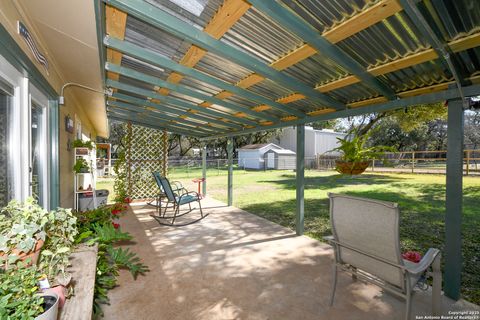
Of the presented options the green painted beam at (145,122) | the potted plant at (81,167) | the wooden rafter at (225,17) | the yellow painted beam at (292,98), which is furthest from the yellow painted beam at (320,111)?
the green painted beam at (145,122)

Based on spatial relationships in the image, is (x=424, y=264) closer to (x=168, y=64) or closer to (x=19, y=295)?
(x=19, y=295)

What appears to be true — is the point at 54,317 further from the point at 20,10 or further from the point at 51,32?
the point at 51,32

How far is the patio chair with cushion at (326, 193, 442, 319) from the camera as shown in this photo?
72.6 inches

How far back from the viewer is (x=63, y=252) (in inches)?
55.9

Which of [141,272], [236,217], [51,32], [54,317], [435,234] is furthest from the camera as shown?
[236,217]

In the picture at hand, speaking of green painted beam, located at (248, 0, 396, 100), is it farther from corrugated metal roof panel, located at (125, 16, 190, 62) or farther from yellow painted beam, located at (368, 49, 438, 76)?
corrugated metal roof panel, located at (125, 16, 190, 62)

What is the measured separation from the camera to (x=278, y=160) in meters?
20.8

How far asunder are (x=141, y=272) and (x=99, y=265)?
22.9 inches

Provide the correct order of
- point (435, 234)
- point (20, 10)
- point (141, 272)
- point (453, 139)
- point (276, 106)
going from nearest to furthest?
point (20, 10)
point (453, 139)
point (141, 272)
point (276, 106)
point (435, 234)

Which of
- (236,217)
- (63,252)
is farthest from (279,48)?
(236,217)

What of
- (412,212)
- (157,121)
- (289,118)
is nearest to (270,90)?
(289,118)

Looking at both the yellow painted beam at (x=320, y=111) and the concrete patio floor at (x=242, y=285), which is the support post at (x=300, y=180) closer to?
the concrete patio floor at (x=242, y=285)

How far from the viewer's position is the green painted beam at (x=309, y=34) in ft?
5.34

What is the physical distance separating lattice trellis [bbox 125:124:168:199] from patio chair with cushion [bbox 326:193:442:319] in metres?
6.68
